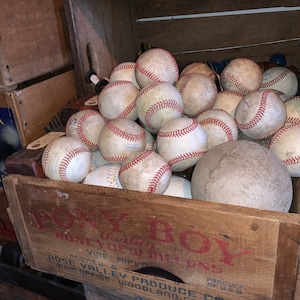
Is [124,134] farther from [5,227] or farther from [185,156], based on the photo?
[5,227]

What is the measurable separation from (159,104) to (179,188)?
0.31 meters

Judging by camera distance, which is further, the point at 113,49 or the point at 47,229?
the point at 113,49

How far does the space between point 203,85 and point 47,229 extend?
78 cm

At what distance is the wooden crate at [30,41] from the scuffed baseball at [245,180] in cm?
94

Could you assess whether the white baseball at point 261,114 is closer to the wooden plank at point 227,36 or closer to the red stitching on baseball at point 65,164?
the red stitching on baseball at point 65,164

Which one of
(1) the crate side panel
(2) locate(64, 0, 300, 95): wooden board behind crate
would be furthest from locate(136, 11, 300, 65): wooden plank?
(1) the crate side panel

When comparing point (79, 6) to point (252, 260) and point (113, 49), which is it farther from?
point (252, 260)

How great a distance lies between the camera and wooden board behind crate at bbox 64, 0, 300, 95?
1729mm

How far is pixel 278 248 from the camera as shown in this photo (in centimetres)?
84

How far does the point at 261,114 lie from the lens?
1170 millimetres

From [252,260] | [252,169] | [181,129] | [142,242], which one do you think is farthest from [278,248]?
[181,129]

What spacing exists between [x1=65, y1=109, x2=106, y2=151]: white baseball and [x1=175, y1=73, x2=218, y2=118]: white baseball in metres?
0.35

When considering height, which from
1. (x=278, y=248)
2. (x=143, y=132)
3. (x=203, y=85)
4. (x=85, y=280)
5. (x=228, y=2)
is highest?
(x=228, y=2)

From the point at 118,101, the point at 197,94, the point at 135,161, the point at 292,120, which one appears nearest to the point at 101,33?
the point at 118,101
